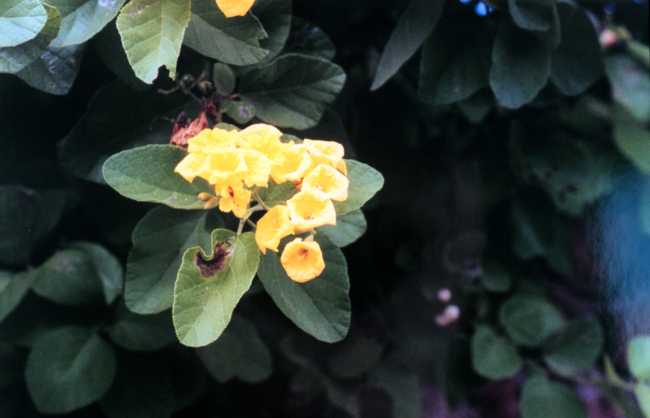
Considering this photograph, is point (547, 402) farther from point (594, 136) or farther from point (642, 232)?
point (594, 136)

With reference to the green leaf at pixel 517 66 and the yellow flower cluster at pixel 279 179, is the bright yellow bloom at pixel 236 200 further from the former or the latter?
the green leaf at pixel 517 66

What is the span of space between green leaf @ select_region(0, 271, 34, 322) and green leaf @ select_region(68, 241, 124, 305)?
3.2 inches

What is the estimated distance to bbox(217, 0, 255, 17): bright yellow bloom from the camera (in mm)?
405

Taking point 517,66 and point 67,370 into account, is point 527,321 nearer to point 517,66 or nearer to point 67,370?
point 517,66

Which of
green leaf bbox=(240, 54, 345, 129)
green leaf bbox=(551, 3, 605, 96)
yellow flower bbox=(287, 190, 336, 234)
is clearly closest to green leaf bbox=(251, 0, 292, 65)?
green leaf bbox=(240, 54, 345, 129)

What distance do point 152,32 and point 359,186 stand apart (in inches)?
10.0

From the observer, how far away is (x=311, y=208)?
1.13 ft

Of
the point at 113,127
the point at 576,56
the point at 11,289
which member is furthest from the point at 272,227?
the point at 576,56

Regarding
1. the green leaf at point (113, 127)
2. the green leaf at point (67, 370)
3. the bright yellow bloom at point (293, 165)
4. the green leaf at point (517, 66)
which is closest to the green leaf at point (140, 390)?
the green leaf at point (67, 370)

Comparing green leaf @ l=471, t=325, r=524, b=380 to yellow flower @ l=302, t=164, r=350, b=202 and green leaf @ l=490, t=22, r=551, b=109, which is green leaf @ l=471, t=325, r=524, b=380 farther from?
yellow flower @ l=302, t=164, r=350, b=202

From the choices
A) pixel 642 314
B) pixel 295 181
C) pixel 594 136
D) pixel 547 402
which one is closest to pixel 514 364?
pixel 547 402

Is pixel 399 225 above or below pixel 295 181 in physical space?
below

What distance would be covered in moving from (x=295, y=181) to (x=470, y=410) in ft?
2.35

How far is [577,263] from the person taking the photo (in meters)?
0.84
